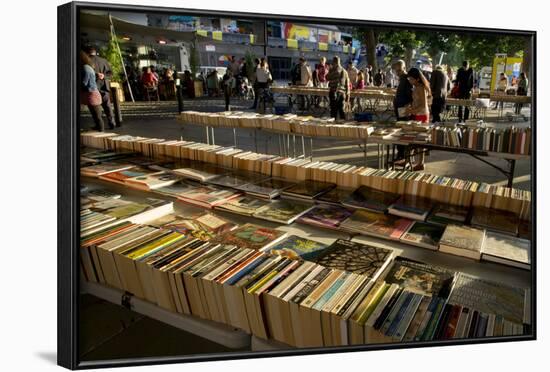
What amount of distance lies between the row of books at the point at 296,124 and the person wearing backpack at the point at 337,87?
14 cm

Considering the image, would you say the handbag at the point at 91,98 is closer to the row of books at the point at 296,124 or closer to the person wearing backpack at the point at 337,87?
the person wearing backpack at the point at 337,87

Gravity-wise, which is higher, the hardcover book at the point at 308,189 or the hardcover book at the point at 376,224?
the hardcover book at the point at 308,189

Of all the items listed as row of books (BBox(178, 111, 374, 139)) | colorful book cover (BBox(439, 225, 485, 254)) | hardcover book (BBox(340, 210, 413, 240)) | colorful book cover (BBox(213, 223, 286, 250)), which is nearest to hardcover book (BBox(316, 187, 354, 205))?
hardcover book (BBox(340, 210, 413, 240))

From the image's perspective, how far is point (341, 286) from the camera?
142 centimetres

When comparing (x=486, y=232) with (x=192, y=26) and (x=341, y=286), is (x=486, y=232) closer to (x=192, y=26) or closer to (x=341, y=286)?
(x=341, y=286)

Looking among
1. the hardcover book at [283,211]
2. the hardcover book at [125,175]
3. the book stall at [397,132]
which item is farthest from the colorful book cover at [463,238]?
the hardcover book at [125,175]

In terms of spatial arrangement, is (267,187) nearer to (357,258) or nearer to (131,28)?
(357,258)

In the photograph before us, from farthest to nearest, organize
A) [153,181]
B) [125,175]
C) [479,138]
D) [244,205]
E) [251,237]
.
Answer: [479,138] < [125,175] < [153,181] < [244,205] < [251,237]

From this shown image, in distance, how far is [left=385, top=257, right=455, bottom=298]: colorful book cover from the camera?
58.5 inches

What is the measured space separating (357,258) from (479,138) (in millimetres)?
2338

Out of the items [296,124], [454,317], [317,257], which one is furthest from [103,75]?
[296,124]

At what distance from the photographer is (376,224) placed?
1.94 m

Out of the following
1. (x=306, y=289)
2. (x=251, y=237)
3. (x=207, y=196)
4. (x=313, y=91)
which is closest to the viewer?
(x=306, y=289)

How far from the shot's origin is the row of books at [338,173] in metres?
2.06
